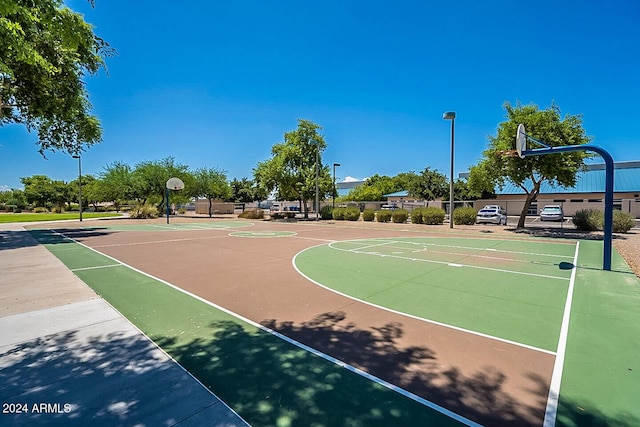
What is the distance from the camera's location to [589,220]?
19625 mm

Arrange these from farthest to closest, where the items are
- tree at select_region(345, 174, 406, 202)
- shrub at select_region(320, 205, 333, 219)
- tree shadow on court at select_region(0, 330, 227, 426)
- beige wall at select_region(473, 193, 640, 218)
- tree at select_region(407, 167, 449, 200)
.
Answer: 1. tree at select_region(345, 174, 406, 202)
2. tree at select_region(407, 167, 449, 200)
3. shrub at select_region(320, 205, 333, 219)
4. beige wall at select_region(473, 193, 640, 218)
5. tree shadow on court at select_region(0, 330, 227, 426)

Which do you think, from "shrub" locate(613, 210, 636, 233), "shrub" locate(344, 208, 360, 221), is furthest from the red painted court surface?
"shrub" locate(344, 208, 360, 221)

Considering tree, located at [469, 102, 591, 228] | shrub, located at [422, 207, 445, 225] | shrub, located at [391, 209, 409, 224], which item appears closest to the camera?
tree, located at [469, 102, 591, 228]

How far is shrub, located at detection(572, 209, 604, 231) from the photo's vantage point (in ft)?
63.5

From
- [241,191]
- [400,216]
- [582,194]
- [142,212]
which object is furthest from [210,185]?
[582,194]

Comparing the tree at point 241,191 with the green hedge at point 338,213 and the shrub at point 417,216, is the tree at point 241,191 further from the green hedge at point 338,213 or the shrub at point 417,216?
the shrub at point 417,216

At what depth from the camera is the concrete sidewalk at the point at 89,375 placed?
2836mm

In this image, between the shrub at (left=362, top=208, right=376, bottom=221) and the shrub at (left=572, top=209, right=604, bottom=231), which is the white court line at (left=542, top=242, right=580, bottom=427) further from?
the shrub at (left=362, top=208, right=376, bottom=221)

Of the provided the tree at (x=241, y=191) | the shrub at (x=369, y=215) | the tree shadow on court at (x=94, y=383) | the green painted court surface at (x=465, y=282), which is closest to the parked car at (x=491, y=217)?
the shrub at (x=369, y=215)

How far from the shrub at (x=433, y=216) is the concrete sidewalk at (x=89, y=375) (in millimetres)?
24114

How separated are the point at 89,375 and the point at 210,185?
148ft

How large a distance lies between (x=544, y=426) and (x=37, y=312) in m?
7.46

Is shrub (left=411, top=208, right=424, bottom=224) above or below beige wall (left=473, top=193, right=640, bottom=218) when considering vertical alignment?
below

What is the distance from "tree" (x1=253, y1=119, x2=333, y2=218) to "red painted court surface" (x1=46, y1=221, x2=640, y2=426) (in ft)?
76.3
